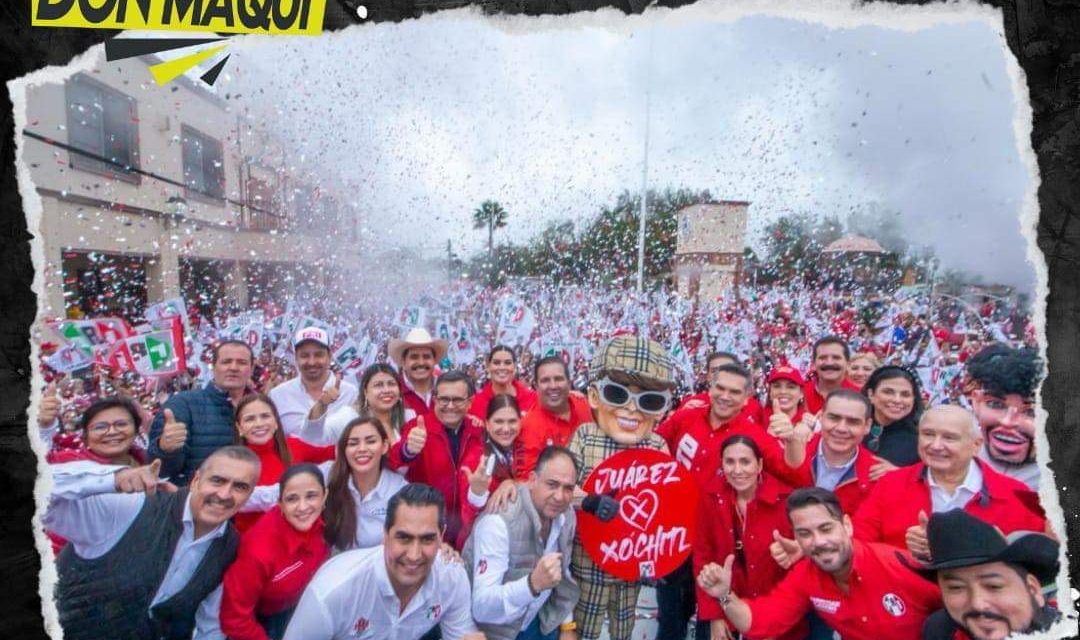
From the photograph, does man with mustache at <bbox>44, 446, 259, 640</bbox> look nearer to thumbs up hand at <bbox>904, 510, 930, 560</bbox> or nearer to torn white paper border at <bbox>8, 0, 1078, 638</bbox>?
torn white paper border at <bbox>8, 0, 1078, 638</bbox>

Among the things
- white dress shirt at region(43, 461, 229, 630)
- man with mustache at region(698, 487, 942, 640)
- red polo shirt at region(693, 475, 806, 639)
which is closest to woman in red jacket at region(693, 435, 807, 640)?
red polo shirt at region(693, 475, 806, 639)

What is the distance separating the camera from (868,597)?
6.55 ft

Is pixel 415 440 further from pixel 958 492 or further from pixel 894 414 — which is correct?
pixel 958 492

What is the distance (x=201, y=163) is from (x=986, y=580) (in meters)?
2.98

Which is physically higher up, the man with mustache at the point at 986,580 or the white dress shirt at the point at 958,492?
the white dress shirt at the point at 958,492

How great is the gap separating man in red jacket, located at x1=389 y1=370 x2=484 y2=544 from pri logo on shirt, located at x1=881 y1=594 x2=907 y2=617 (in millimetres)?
1503

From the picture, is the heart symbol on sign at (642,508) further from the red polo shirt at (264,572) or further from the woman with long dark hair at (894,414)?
the red polo shirt at (264,572)

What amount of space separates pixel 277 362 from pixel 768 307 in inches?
75.2

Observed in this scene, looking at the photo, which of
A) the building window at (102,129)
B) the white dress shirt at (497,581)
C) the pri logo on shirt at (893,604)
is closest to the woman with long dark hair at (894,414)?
the pri logo on shirt at (893,604)

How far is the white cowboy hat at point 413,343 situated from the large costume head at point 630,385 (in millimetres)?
597

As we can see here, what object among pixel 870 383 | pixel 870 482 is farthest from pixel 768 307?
pixel 870 482

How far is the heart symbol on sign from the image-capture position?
2254 millimetres

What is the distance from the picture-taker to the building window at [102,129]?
2.02m

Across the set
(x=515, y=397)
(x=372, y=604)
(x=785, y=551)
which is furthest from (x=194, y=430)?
(x=785, y=551)
